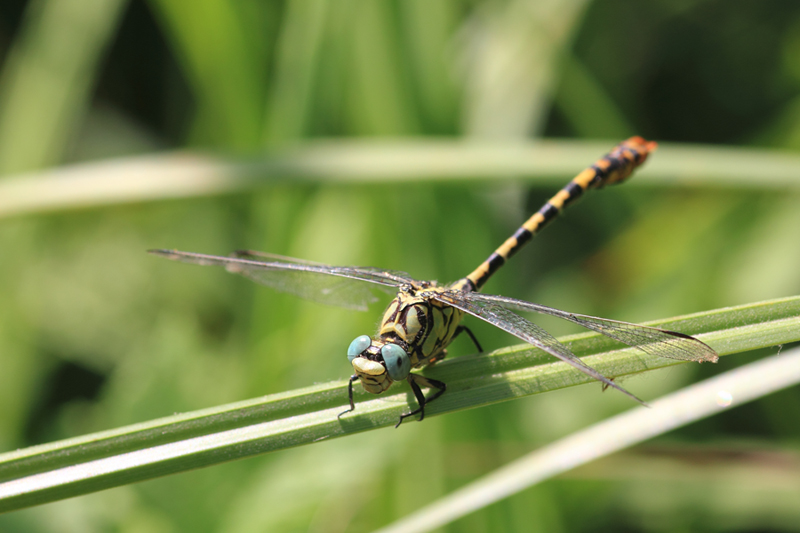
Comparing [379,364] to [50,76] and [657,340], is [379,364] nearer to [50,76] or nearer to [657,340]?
[657,340]

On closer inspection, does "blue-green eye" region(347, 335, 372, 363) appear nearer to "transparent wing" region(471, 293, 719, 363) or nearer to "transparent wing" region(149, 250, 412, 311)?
"transparent wing" region(149, 250, 412, 311)

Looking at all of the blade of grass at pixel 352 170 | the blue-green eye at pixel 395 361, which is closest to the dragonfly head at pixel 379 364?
the blue-green eye at pixel 395 361

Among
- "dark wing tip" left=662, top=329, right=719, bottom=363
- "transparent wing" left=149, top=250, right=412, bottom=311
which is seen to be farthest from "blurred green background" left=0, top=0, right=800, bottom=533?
"dark wing tip" left=662, top=329, right=719, bottom=363

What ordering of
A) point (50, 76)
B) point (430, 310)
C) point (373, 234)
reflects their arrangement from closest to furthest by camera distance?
1. point (430, 310)
2. point (373, 234)
3. point (50, 76)

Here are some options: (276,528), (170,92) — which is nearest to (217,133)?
(170,92)

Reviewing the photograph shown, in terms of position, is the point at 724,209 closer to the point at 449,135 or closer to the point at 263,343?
the point at 449,135

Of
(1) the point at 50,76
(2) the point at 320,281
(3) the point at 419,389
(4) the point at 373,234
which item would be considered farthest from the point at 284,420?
(1) the point at 50,76

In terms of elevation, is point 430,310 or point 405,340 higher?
point 430,310
